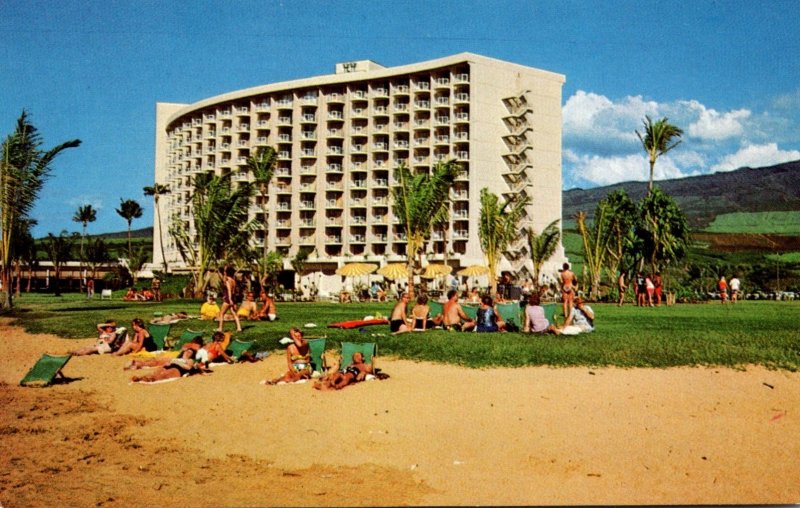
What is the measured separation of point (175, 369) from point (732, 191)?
13.1 meters

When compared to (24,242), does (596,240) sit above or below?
above

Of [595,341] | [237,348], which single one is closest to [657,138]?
[595,341]

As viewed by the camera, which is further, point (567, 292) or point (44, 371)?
point (567, 292)

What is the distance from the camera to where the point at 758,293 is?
34500 millimetres

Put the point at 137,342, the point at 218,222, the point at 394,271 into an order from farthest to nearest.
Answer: the point at 394,271, the point at 218,222, the point at 137,342

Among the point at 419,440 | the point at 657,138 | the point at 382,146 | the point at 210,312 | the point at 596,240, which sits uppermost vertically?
the point at 382,146

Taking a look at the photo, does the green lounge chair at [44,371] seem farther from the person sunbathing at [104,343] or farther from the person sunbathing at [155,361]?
the person sunbathing at [104,343]

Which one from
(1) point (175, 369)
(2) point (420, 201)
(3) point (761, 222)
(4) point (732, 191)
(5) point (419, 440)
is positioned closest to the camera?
(5) point (419, 440)

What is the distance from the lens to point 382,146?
59.7 metres

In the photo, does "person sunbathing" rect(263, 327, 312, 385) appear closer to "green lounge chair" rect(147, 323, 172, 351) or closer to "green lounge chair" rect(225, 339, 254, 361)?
"green lounge chair" rect(225, 339, 254, 361)

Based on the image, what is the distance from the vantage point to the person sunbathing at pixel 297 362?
32.2 feet

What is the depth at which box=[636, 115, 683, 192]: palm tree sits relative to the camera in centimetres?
2862

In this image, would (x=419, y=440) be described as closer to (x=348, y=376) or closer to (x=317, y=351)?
(x=348, y=376)

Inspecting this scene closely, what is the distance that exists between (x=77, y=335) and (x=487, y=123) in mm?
45861
